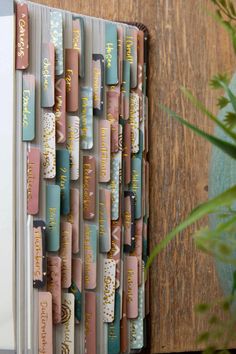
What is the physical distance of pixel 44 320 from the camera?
0.66 metres

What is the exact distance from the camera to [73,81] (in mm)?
690

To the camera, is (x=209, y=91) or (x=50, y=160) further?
(x=209, y=91)

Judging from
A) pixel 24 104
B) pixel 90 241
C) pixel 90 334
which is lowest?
pixel 90 334

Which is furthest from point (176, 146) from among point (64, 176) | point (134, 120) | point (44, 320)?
point (44, 320)

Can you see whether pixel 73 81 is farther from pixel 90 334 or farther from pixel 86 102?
pixel 90 334

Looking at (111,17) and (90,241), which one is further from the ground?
(111,17)

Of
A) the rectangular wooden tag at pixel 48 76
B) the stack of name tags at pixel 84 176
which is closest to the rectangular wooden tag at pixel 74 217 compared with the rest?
the stack of name tags at pixel 84 176

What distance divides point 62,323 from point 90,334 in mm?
43

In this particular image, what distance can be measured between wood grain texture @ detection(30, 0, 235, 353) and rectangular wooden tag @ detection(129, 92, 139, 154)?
0.03 m

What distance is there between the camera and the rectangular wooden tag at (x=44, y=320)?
658mm

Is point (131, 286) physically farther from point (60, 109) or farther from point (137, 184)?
point (60, 109)

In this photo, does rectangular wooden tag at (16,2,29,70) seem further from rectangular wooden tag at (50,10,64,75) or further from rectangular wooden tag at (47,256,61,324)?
rectangular wooden tag at (47,256,61,324)

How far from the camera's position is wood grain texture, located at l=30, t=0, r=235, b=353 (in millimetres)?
772

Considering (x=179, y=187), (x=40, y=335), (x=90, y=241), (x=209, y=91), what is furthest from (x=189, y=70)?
(x=40, y=335)
